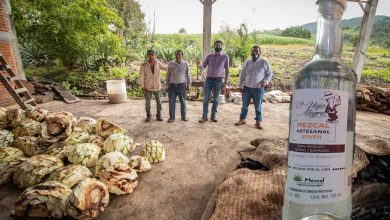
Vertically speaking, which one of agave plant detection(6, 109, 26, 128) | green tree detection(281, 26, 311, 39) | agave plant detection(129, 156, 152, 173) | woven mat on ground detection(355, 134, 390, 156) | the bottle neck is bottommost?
agave plant detection(129, 156, 152, 173)

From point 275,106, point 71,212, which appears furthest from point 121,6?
point 71,212

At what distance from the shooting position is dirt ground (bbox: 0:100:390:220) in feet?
7.65

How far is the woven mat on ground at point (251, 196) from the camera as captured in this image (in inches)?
57.4

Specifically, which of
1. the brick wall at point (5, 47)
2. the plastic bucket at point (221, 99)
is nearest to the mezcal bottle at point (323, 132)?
the plastic bucket at point (221, 99)

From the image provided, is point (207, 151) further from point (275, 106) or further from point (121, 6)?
point (121, 6)

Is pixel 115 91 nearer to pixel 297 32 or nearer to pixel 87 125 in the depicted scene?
pixel 87 125

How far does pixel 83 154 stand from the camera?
9.34ft

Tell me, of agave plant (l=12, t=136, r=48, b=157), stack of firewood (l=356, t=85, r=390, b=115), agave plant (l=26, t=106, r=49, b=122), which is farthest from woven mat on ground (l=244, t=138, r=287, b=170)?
stack of firewood (l=356, t=85, r=390, b=115)

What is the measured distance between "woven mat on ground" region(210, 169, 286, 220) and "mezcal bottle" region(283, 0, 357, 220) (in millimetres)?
475

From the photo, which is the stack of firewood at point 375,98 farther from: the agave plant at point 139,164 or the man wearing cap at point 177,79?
the agave plant at point 139,164

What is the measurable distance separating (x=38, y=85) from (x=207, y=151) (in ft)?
26.1

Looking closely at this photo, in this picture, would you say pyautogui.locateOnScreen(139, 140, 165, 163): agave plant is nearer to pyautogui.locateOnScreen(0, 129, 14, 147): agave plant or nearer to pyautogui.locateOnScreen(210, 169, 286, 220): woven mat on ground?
pyautogui.locateOnScreen(210, 169, 286, 220): woven mat on ground

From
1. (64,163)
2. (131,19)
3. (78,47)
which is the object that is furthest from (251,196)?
(131,19)

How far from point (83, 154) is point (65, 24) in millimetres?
9877
